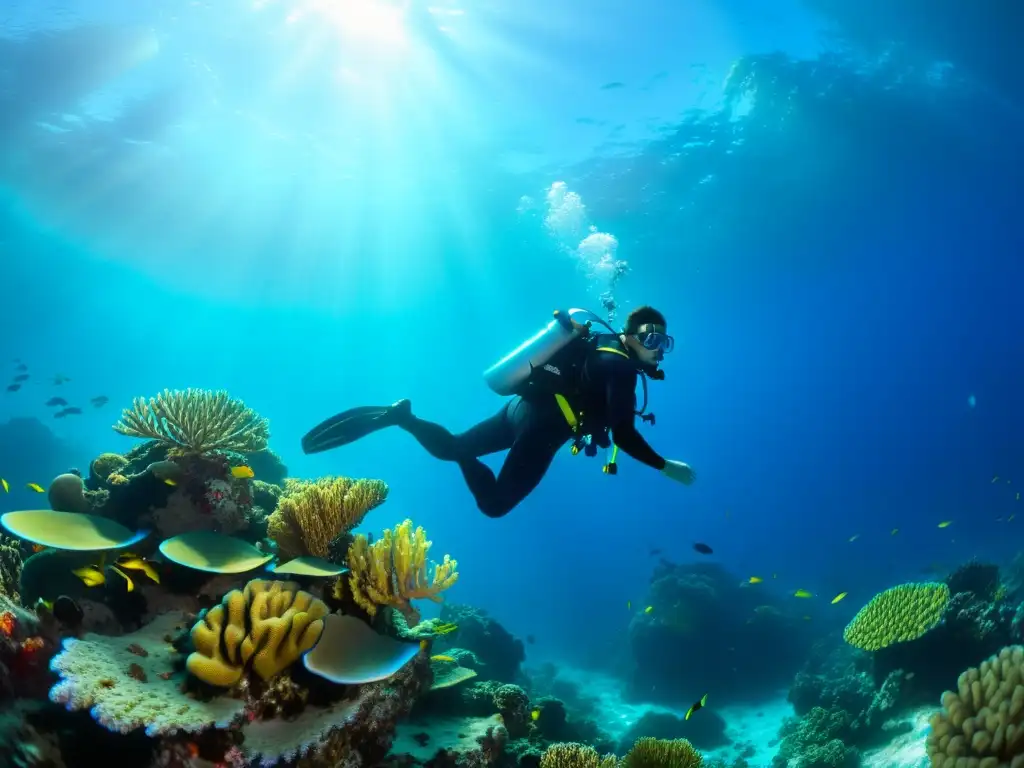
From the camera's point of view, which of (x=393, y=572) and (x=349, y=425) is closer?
(x=393, y=572)

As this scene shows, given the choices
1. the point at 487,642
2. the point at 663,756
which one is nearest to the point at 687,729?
the point at 487,642

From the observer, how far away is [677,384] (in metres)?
96.8

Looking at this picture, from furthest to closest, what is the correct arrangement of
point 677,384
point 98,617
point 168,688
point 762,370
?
point 677,384 → point 762,370 → point 98,617 → point 168,688

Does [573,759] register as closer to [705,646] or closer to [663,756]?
[663,756]

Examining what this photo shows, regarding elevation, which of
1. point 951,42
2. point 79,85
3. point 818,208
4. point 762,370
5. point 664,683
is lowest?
point 664,683

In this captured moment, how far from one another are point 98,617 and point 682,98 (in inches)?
1107

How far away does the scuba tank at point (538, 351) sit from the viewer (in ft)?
24.0

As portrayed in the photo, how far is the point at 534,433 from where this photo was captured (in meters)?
7.12

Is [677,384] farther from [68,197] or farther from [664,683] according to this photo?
[68,197]

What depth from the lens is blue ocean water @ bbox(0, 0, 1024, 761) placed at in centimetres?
2253

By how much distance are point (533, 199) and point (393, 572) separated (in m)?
31.0

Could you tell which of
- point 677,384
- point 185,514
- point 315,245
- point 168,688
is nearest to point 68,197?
point 315,245

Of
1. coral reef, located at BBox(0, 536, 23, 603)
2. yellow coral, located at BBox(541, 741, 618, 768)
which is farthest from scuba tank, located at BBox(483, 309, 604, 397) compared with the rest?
coral reef, located at BBox(0, 536, 23, 603)

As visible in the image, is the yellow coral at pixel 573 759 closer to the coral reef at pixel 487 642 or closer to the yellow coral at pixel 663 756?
the yellow coral at pixel 663 756
